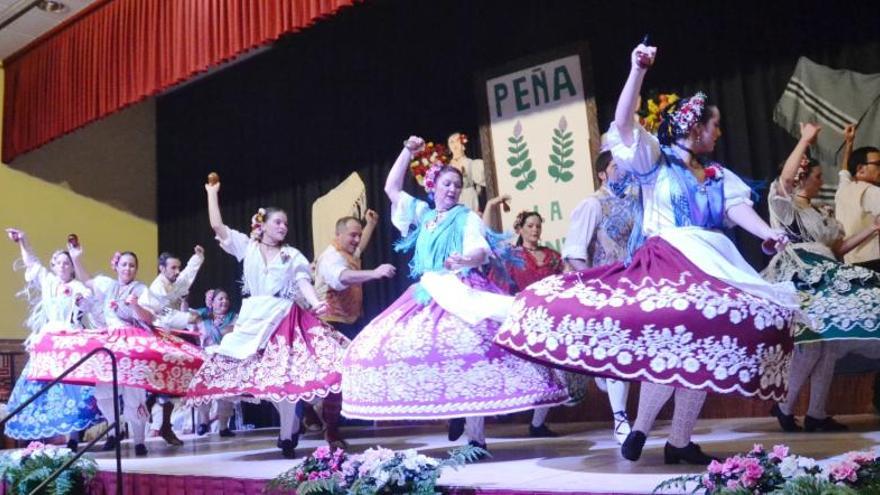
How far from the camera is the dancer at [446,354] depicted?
343 centimetres

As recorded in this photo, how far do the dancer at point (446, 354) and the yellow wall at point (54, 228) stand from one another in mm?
5777

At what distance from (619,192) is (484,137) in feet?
11.0

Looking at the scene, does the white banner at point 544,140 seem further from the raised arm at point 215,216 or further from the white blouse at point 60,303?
the white blouse at point 60,303

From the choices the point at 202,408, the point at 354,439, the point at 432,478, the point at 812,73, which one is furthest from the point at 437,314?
the point at 202,408

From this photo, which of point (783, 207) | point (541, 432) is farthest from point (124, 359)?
point (783, 207)

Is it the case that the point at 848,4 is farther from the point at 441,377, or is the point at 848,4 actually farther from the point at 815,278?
the point at 441,377

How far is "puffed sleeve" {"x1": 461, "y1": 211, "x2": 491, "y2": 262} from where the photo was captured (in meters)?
3.68

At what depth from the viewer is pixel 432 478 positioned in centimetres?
297

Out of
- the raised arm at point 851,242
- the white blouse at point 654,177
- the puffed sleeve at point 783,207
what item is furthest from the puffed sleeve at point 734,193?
the raised arm at point 851,242

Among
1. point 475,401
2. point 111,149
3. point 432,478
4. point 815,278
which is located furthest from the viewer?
point 111,149

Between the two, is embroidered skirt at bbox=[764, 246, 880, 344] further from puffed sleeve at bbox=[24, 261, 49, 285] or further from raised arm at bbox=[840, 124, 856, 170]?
puffed sleeve at bbox=[24, 261, 49, 285]

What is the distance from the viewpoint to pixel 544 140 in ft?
21.4

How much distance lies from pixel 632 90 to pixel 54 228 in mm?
7331

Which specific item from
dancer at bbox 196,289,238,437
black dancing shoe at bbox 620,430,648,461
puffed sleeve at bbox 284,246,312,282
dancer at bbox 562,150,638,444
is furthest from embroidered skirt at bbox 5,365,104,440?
black dancing shoe at bbox 620,430,648,461
